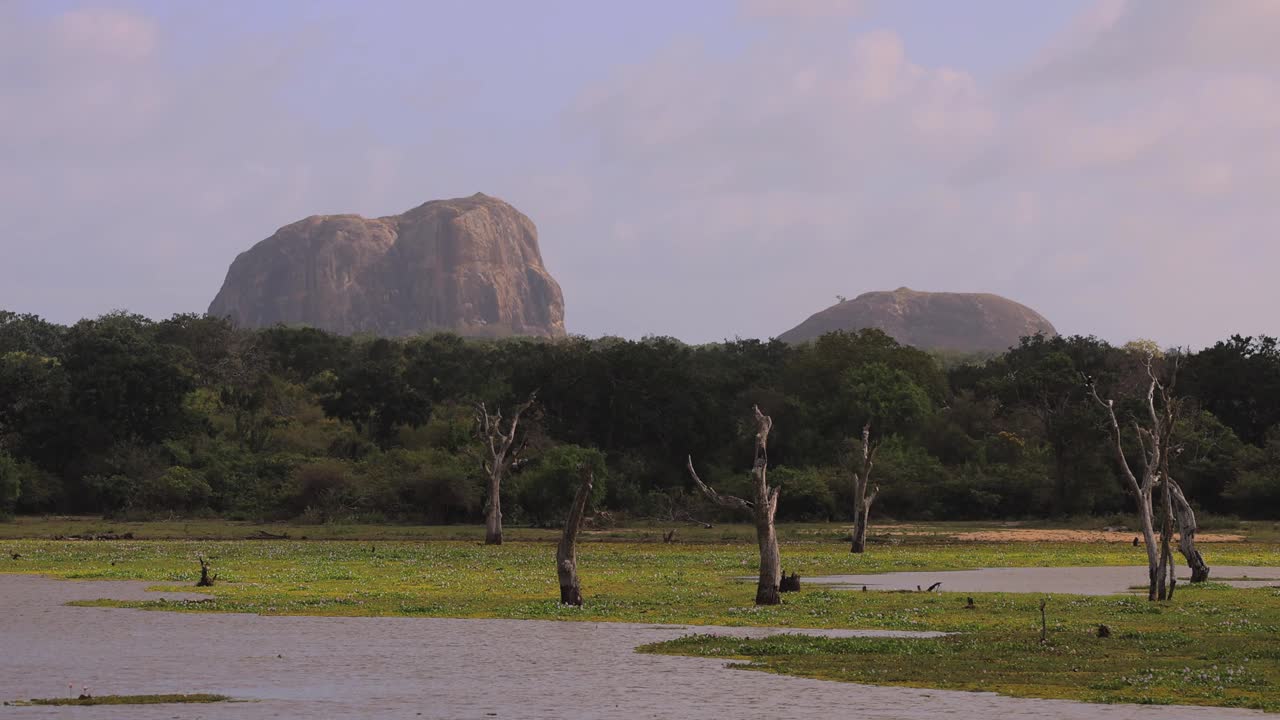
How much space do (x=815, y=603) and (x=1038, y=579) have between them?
12.4 meters

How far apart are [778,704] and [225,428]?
9481cm

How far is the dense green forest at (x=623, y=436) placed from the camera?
281 ft

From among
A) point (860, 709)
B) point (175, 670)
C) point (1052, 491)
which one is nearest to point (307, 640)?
point (175, 670)

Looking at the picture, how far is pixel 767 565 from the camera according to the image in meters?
32.9

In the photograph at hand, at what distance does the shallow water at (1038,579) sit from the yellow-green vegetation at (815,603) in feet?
7.17

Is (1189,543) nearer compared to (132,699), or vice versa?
(132,699)

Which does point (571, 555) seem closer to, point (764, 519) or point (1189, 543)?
point (764, 519)

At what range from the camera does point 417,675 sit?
22125mm

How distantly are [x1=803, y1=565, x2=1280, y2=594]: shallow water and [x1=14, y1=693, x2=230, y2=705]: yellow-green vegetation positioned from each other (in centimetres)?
2329

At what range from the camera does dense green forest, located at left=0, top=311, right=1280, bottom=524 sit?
281ft

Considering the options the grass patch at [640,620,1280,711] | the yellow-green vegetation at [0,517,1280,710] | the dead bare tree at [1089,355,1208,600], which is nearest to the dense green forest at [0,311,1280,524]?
the yellow-green vegetation at [0,517,1280,710]

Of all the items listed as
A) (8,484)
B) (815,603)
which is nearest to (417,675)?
(815,603)

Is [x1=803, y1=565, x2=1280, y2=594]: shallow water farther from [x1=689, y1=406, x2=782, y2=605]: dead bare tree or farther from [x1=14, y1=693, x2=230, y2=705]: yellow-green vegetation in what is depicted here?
[x1=14, y1=693, x2=230, y2=705]: yellow-green vegetation

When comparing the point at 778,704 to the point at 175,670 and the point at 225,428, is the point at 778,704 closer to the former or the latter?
the point at 175,670
